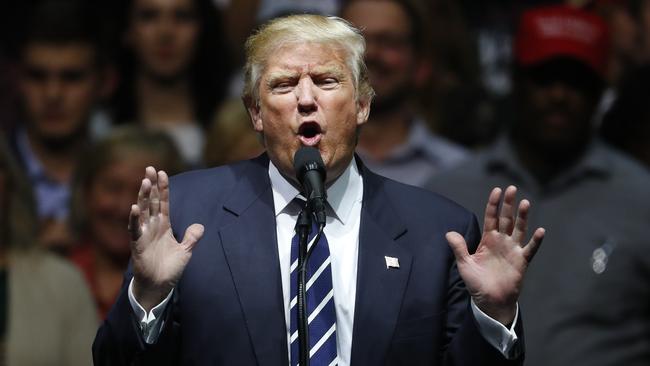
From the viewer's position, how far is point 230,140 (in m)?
6.09

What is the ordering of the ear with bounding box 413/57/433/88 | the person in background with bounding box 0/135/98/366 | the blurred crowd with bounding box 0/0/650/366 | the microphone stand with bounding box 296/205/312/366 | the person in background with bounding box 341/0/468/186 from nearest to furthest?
the microphone stand with bounding box 296/205/312/366
the person in background with bounding box 0/135/98/366
the blurred crowd with bounding box 0/0/650/366
the person in background with bounding box 341/0/468/186
the ear with bounding box 413/57/433/88

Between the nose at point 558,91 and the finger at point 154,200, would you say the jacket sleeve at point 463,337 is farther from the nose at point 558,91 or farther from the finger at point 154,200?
the nose at point 558,91

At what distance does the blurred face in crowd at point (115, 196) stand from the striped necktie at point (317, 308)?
→ 270 cm

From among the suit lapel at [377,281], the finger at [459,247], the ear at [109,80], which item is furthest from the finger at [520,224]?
the ear at [109,80]

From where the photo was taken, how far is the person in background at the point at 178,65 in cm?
694

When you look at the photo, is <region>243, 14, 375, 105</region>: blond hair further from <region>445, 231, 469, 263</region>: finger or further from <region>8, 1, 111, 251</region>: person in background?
<region>8, 1, 111, 251</region>: person in background

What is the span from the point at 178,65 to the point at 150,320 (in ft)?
12.2

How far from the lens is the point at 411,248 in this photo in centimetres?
358

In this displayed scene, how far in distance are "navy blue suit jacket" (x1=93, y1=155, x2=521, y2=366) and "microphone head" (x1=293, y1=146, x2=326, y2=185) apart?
0.25 m

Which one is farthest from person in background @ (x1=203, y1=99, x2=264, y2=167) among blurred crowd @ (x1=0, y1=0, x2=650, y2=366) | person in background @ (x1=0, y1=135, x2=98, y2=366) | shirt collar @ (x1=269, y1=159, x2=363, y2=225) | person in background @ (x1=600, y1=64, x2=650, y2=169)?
shirt collar @ (x1=269, y1=159, x2=363, y2=225)

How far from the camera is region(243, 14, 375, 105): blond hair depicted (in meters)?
3.54

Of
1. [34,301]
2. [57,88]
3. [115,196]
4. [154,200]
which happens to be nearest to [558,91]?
[115,196]

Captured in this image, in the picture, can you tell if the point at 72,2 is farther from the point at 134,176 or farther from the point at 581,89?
the point at 581,89

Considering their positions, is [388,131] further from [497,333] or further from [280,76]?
[497,333]
